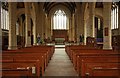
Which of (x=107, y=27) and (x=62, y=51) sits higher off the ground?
(x=107, y=27)

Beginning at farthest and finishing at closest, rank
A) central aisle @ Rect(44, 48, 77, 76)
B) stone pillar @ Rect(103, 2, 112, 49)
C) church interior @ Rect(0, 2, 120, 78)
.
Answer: stone pillar @ Rect(103, 2, 112, 49) < central aisle @ Rect(44, 48, 77, 76) < church interior @ Rect(0, 2, 120, 78)

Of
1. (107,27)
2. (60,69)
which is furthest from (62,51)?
(60,69)

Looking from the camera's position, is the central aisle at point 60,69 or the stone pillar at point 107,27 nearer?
the central aisle at point 60,69

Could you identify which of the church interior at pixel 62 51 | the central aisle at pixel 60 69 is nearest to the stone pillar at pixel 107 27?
the church interior at pixel 62 51

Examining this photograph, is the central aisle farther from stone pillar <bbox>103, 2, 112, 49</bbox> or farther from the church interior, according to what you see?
stone pillar <bbox>103, 2, 112, 49</bbox>

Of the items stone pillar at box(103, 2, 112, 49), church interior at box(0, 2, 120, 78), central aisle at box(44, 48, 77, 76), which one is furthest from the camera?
stone pillar at box(103, 2, 112, 49)

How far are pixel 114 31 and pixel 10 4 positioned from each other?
17031 millimetres

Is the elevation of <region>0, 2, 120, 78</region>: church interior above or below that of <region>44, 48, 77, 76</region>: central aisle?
above

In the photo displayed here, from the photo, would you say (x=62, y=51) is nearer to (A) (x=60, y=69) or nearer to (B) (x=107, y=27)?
(B) (x=107, y=27)

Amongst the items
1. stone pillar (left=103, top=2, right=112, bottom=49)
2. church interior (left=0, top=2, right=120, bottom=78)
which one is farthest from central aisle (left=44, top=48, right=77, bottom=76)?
stone pillar (left=103, top=2, right=112, bottom=49)

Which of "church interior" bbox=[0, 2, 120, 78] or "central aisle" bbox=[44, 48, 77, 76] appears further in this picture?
"central aisle" bbox=[44, 48, 77, 76]

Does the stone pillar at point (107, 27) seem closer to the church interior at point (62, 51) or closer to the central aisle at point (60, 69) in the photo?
the church interior at point (62, 51)

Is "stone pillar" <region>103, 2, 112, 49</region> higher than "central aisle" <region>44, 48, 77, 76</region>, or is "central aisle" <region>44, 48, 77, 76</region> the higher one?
"stone pillar" <region>103, 2, 112, 49</region>

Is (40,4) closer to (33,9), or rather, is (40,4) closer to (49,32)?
(33,9)
